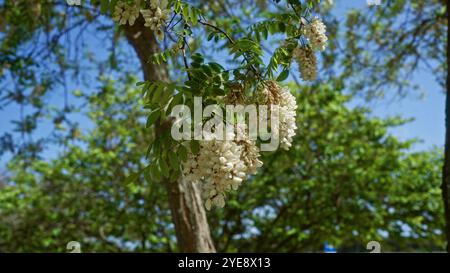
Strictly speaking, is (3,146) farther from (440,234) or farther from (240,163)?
(440,234)

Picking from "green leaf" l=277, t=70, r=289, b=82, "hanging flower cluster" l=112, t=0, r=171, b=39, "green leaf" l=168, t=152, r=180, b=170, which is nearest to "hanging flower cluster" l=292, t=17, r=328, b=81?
"green leaf" l=277, t=70, r=289, b=82

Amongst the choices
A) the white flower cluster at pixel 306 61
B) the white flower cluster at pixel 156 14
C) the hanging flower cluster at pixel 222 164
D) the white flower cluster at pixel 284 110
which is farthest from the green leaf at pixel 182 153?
the white flower cluster at pixel 306 61

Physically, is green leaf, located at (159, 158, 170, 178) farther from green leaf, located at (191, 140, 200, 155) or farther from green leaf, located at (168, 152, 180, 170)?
green leaf, located at (191, 140, 200, 155)

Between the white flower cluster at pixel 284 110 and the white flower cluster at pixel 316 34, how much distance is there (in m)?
0.39

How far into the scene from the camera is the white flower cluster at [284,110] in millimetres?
1660

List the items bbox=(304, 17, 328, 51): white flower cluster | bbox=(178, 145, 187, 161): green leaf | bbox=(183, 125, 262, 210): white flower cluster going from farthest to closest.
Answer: bbox=(304, 17, 328, 51): white flower cluster < bbox=(178, 145, 187, 161): green leaf < bbox=(183, 125, 262, 210): white flower cluster

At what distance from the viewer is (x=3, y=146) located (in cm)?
530

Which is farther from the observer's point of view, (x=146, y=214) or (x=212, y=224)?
(x=212, y=224)

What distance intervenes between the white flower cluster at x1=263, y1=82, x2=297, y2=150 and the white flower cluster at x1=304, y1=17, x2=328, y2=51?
0.39 metres

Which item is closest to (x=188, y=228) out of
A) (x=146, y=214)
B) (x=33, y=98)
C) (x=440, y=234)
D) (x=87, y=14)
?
(x=87, y=14)

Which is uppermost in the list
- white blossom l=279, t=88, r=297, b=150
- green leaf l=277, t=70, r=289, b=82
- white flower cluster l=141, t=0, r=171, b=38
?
white flower cluster l=141, t=0, r=171, b=38

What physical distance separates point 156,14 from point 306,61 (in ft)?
2.23

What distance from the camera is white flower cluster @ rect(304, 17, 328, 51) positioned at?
2.00 meters

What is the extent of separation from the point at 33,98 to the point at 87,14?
140 cm
